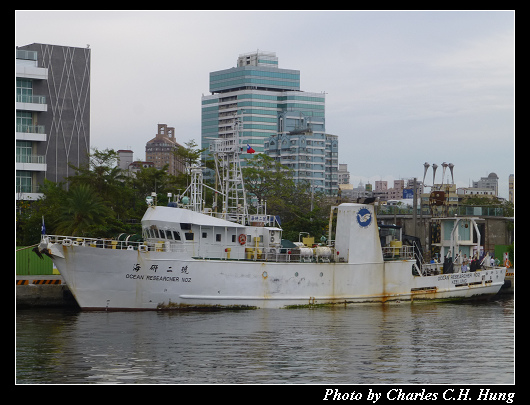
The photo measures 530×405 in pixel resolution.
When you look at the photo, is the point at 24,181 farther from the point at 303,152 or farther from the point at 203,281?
the point at 303,152

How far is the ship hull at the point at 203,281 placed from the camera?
3762cm

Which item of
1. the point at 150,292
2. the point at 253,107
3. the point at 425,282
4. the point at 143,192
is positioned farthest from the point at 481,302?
the point at 253,107

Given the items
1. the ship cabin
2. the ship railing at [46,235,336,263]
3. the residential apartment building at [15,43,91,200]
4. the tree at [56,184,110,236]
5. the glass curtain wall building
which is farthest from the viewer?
the glass curtain wall building

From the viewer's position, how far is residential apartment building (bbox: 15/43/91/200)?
72.5 meters

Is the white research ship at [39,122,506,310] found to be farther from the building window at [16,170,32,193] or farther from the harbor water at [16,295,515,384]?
the building window at [16,170,32,193]

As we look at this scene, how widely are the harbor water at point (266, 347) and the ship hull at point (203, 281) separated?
3.47 feet

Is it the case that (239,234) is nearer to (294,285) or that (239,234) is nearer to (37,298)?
(294,285)

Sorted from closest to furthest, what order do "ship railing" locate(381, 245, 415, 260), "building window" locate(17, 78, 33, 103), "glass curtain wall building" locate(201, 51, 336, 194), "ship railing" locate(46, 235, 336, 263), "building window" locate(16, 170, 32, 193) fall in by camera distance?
"ship railing" locate(46, 235, 336, 263) → "ship railing" locate(381, 245, 415, 260) → "building window" locate(16, 170, 32, 193) → "building window" locate(17, 78, 33, 103) → "glass curtain wall building" locate(201, 51, 336, 194)

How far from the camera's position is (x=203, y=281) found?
38.5 m

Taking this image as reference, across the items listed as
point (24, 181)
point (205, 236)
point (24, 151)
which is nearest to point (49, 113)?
point (24, 151)

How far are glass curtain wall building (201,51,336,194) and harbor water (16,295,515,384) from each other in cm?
15490

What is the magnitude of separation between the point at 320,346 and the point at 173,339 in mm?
5569

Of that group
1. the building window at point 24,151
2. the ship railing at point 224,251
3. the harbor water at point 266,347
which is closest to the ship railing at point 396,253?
the ship railing at point 224,251

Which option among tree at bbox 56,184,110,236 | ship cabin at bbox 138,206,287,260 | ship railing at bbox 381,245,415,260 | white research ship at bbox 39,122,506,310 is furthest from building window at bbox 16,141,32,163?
ship railing at bbox 381,245,415,260
